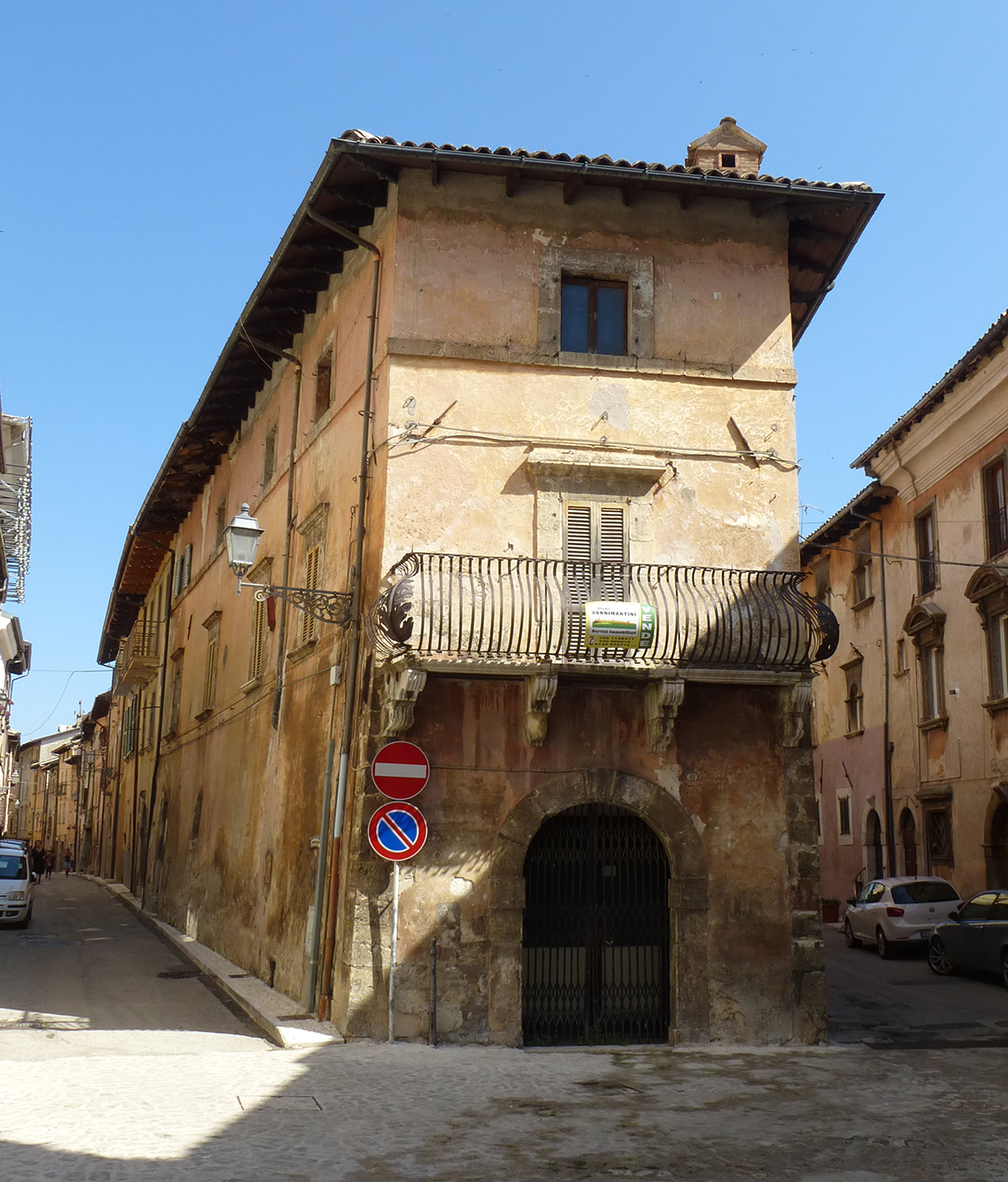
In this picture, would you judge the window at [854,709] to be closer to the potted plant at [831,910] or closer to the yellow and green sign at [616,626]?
the potted plant at [831,910]

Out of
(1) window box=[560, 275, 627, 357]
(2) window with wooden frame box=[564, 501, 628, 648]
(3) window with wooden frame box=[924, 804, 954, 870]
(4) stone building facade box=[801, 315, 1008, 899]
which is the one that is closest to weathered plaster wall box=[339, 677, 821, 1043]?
(2) window with wooden frame box=[564, 501, 628, 648]

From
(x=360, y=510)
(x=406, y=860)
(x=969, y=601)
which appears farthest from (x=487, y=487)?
(x=969, y=601)

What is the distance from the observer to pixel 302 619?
16.0 m

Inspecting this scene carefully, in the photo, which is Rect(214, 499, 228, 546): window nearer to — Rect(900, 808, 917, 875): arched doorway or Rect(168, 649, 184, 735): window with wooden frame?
Rect(168, 649, 184, 735): window with wooden frame

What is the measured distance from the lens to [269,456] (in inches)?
744

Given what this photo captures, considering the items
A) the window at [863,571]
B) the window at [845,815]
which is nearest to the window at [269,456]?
the window at [863,571]

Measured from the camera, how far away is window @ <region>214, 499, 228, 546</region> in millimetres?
22172

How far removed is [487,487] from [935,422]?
16622mm

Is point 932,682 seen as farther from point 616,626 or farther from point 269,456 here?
point 616,626

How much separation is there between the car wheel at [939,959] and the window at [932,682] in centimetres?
775

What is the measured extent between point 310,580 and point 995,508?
1502 centimetres

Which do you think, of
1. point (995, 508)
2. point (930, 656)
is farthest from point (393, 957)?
point (930, 656)

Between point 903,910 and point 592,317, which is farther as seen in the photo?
point 903,910

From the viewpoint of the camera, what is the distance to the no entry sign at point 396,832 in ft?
38.1
